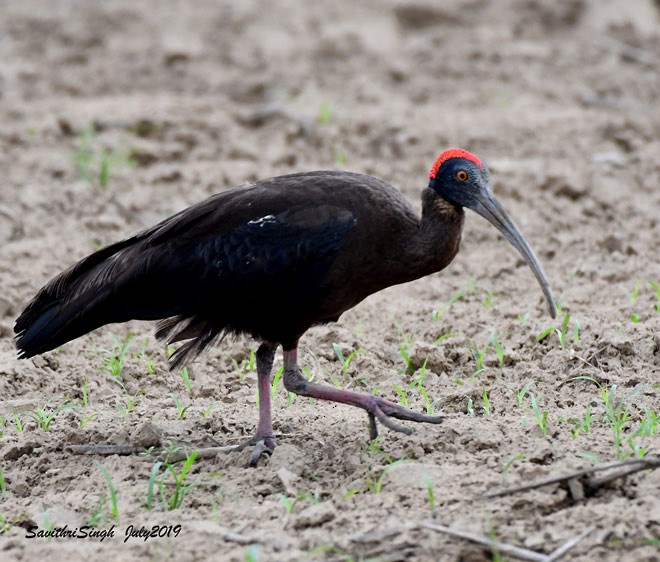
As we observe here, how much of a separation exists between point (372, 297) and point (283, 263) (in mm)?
2111

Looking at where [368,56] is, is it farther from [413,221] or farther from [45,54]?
[413,221]

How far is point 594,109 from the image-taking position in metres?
11.1

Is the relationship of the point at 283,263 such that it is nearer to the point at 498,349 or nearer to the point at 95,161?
the point at 498,349

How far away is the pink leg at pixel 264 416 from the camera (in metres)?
5.50

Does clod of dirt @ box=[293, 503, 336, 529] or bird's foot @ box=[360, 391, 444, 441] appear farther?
bird's foot @ box=[360, 391, 444, 441]

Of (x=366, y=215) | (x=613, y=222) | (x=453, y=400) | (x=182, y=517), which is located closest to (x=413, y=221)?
(x=366, y=215)

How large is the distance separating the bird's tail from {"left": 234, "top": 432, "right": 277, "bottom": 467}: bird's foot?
0.91 meters

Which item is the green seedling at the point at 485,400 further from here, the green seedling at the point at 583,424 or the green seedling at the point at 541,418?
the green seedling at the point at 583,424

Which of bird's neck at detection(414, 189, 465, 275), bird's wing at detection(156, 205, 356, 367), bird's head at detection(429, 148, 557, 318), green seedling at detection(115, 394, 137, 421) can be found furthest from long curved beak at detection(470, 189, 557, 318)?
green seedling at detection(115, 394, 137, 421)

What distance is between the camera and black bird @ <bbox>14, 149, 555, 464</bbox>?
18.2 ft

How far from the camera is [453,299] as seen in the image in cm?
733

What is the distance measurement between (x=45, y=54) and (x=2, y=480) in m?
8.48

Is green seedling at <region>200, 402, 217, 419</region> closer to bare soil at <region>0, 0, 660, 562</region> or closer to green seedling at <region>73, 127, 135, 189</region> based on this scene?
bare soil at <region>0, 0, 660, 562</region>

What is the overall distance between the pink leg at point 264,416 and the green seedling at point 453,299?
5.11 ft
